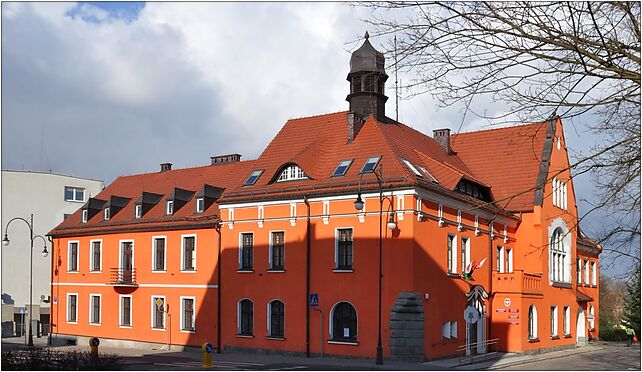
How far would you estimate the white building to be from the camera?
61000 millimetres

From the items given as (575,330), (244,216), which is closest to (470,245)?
(244,216)

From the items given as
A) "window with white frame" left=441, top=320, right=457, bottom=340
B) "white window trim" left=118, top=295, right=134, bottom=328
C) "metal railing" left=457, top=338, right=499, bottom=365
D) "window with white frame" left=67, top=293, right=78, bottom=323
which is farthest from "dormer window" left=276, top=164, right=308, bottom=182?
"window with white frame" left=67, top=293, right=78, bottom=323

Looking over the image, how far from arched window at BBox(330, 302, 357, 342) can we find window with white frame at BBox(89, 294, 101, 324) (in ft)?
56.1

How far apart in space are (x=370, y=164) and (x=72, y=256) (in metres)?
21.7

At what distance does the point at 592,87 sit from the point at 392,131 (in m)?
26.3

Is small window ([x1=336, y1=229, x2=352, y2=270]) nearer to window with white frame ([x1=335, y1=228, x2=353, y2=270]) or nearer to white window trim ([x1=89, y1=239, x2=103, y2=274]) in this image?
window with white frame ([x1=335, y1=228, x2=353, y2=270])

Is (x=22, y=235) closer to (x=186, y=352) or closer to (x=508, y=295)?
(x=186, y=352)

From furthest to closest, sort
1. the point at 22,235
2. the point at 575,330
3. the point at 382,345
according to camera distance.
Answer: the point at 22,235 < the point at 575,330 < the point at 382,345

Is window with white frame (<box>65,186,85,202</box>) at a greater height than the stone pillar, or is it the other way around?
window with white frame (<box>65,186,85,202</box>)

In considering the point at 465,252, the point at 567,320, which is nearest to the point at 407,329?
the point at 465,252

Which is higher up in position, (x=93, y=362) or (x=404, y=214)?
(x=404, y=214)

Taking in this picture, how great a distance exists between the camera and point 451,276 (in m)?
32.1

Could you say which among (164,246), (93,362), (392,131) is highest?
(392,131)

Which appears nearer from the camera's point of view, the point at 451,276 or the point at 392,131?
the point at 451,276
